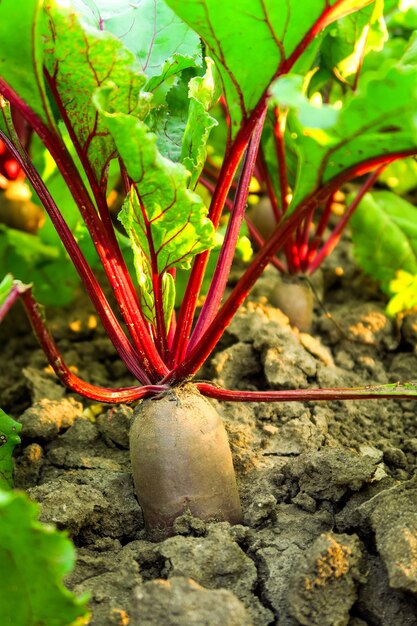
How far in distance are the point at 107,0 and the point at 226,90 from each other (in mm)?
408

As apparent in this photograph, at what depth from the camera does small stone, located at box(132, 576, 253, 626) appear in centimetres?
95

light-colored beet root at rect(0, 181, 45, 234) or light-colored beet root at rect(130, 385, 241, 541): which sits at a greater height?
light-colored beet root at rect(0, 181, 45, 234)

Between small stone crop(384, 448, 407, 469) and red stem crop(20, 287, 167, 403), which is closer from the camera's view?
red stem crop(20, 287, 167, 403)

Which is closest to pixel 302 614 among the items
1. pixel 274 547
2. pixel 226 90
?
pixel 274 547

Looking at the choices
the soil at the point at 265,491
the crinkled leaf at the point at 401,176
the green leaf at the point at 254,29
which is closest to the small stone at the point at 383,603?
the soil at the point at 265,491

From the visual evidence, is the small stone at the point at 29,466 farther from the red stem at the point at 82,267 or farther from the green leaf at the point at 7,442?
the red stem at the point at 82,267

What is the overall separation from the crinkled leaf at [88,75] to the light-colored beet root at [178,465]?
0.45 meters

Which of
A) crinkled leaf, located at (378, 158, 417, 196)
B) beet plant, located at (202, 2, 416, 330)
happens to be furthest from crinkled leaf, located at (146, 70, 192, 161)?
crinkled leaf, located at (378, 158, 417, 196)

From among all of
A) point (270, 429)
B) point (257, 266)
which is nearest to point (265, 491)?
point (270, 429)

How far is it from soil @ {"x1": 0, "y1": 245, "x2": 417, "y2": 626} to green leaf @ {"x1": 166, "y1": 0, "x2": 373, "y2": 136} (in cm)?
68

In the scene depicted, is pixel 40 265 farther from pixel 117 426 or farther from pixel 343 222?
pixel 343 222

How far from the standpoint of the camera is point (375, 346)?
73.4 inches

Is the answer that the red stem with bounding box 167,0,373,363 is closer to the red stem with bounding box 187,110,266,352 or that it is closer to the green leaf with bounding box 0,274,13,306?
the red stem with bounding box 187,110,266,352

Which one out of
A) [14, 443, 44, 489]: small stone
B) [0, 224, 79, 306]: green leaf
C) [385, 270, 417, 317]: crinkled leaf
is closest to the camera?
[14, 443, 44, 489]: small stone
